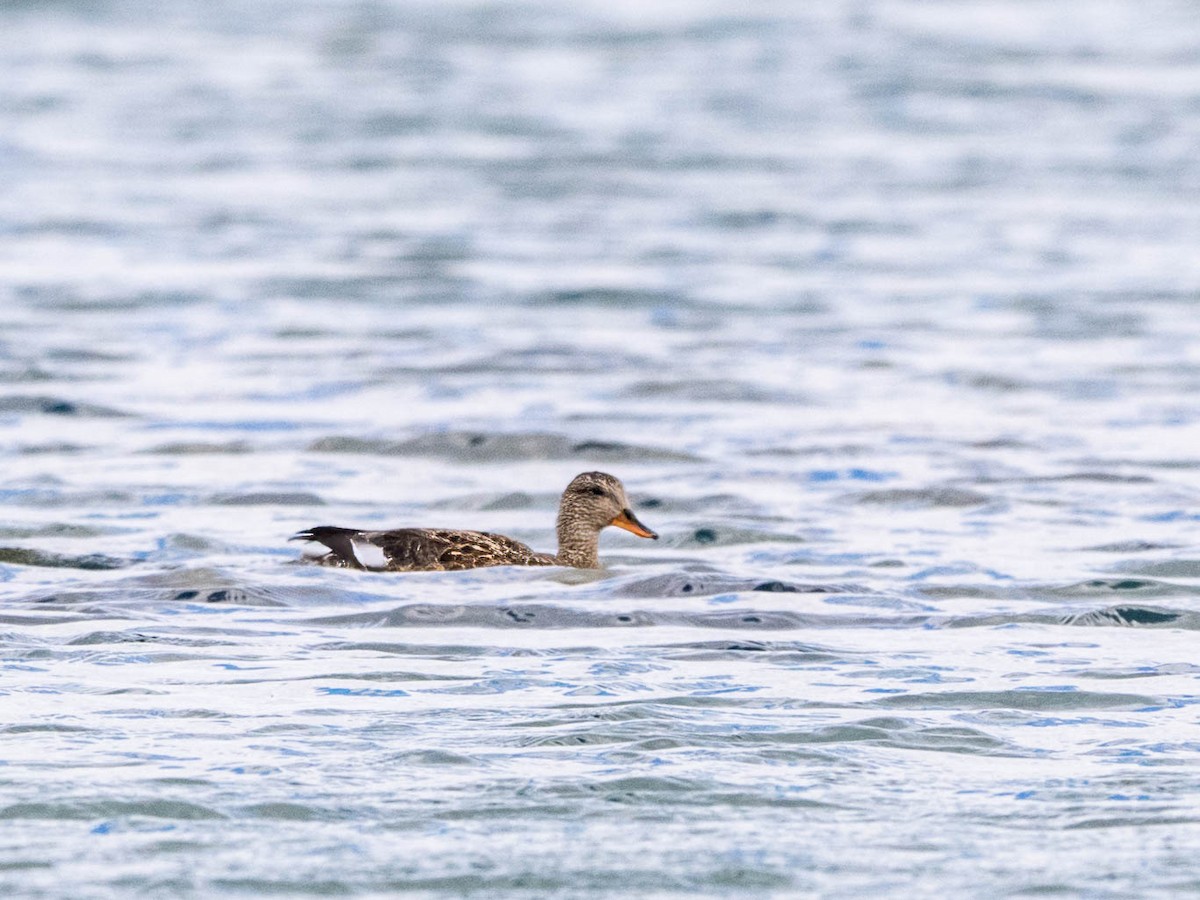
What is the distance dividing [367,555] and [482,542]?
68 cm

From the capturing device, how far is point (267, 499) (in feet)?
51.5

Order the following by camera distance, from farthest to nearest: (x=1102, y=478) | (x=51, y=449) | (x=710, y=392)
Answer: (x=710, y=392) < (x=51, y=449) < (x=1102, y=478)

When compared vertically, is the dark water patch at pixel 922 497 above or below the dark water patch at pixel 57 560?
below

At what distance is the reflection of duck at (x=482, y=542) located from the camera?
1298 centimetres

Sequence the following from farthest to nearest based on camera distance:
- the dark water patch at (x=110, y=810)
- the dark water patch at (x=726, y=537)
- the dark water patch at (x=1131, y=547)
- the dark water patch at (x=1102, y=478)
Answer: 1. the dark water patch at (x=1102, y=478)
2. the dark water patch at (x=726, y=537)
3. the dark water patch at (x=1131, y=547)
4. the dark water patch at (x=110, y=810)

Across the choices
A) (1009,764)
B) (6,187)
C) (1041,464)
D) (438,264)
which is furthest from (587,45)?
(1009,764)

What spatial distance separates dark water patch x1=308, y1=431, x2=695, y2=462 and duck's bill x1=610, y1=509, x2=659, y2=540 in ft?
11.5

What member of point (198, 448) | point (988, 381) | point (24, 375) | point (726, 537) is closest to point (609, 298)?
point (988, 381)

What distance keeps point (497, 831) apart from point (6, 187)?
2501 centimetres

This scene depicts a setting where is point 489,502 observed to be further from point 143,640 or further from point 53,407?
point 143,640

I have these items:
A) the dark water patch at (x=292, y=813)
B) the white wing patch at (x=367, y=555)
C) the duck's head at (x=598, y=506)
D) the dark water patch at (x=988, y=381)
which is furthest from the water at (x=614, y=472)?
the duck's head at (x=598, y=506)

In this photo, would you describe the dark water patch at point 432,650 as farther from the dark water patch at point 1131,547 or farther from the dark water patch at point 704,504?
the dark water patch at point 704,504

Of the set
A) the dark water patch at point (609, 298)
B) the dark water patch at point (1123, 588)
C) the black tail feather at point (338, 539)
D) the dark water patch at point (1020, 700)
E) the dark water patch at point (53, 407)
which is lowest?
the dark water patch at point (1020, 700)

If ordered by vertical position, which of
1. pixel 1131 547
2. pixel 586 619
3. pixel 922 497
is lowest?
pixel 1131 547
